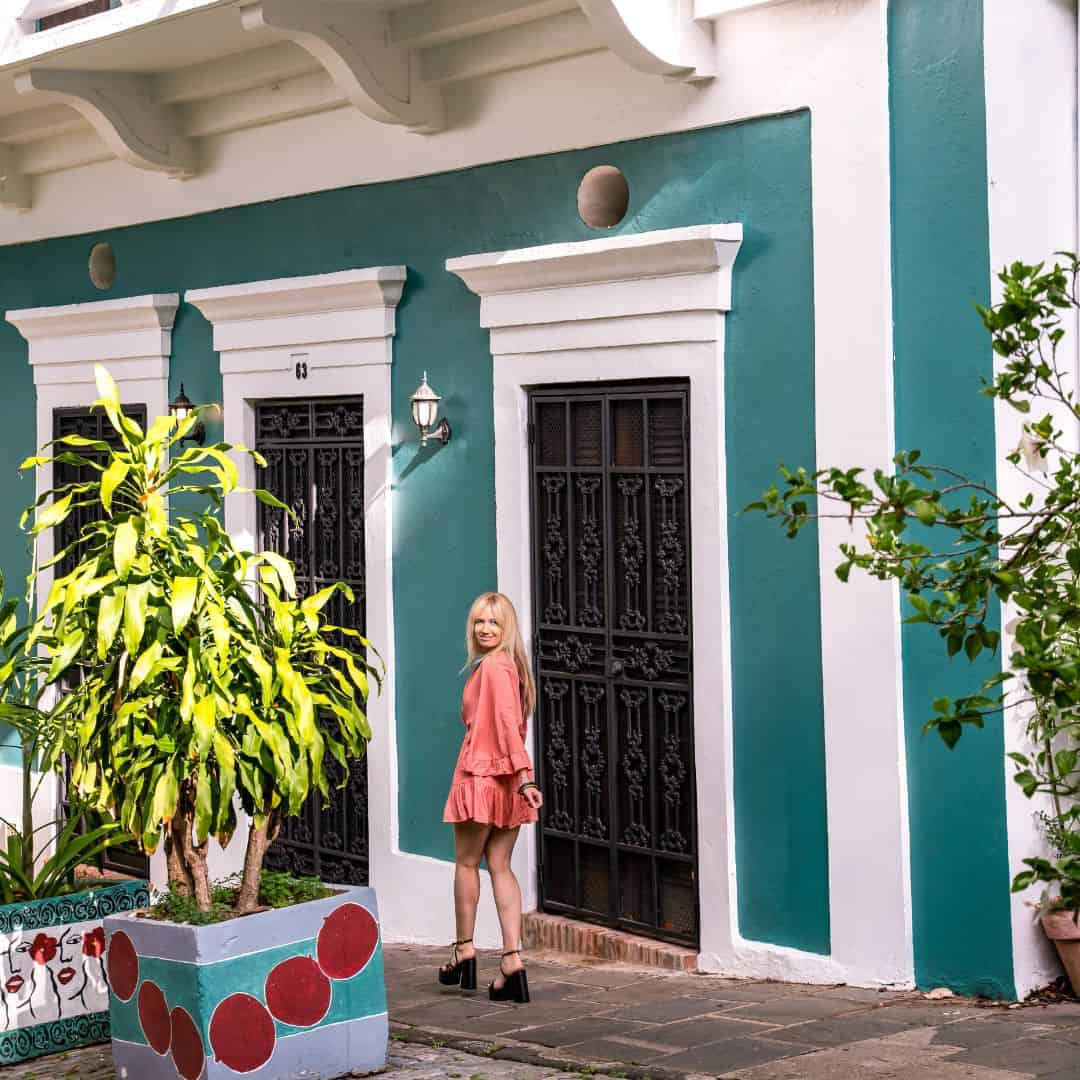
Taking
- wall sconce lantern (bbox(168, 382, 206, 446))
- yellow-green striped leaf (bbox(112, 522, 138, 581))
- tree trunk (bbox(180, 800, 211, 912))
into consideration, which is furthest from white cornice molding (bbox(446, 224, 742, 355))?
tree trunk (bbox(180, 800, 211, 912))

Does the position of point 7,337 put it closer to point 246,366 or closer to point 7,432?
point 7,432

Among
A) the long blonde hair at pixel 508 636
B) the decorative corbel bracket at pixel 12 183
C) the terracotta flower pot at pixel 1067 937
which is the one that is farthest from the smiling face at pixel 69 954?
the decorative corbel bracket at pixel 12 183

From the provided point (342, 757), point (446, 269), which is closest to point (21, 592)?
point (446, 269)

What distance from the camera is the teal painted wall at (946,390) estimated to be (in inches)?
264

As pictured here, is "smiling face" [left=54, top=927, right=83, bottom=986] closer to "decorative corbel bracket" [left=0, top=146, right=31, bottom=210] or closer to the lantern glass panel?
the lantern glass panel

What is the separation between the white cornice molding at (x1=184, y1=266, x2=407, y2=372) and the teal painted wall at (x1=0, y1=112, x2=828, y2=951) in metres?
0.12

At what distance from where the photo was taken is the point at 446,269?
8.69 metres

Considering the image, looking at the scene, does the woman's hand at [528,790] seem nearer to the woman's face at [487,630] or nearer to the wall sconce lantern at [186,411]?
the woman's face at [487,630]

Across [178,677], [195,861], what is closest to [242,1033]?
[195,861]

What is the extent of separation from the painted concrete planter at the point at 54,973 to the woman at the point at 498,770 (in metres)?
1.28

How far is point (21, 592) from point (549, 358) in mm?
5005

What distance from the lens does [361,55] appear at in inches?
336

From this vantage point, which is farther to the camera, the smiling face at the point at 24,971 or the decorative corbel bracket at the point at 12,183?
the decorative corbel bracket at the point at 12,183

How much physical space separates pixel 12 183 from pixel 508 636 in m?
5.75
